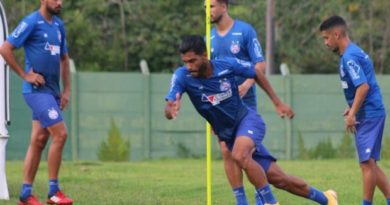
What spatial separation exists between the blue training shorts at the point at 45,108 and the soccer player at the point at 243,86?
67.8 inches

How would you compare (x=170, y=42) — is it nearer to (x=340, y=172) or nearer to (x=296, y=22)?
(x=296, y=22)

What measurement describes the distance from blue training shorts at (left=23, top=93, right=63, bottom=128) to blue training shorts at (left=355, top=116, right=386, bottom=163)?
3.11 m

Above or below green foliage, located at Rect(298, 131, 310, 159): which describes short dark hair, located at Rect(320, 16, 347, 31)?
above

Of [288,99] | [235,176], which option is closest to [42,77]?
[235,176]

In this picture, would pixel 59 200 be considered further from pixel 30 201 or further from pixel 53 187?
pixel 30 201

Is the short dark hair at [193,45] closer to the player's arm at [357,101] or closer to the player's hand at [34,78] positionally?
the player's hand at [34,78]

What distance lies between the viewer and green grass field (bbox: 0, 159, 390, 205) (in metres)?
12.7

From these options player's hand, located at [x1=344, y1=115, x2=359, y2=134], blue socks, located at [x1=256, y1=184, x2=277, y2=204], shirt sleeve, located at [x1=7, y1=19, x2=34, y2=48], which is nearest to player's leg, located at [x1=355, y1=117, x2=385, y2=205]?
player's hand, located at [x1=344, y1=115, x2=359, y2=134]

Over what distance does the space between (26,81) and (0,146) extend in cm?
156

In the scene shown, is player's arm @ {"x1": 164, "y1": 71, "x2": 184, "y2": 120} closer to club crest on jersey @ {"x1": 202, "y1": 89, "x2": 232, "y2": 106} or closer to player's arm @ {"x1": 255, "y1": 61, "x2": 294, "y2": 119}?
club crest on jersey @ {"x1": 202, "y1": 89, "x2": 232, "y2": 106}

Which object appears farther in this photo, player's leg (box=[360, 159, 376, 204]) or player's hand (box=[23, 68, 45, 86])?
player's leg (box=[360, 159, 376, 204])

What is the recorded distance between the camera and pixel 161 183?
16.1 metres

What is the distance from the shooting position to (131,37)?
1410 inches

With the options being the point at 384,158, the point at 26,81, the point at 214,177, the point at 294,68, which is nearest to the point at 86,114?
the point at 384,158
